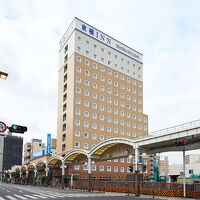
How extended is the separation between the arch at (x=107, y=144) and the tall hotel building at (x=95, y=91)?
2422 centimetres

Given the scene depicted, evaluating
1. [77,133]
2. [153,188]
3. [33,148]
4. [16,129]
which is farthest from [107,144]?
[33,148]

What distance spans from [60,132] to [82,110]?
→ 30.5 ft

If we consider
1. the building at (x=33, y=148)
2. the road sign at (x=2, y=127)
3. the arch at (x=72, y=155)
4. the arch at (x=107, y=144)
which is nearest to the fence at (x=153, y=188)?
the arch at (x=107, y=144)

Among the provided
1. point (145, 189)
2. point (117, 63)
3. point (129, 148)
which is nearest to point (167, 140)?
point (145, 189)

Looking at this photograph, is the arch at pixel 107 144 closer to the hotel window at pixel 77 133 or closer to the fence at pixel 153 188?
the fence at pixel 153 188

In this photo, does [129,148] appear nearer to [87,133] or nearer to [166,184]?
[166,184]

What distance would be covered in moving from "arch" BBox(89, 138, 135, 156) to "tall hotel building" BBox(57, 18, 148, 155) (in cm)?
2422

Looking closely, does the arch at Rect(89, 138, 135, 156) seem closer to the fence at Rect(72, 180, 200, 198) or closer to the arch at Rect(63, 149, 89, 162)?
the arch at Rect(63, 149, 89, 162)

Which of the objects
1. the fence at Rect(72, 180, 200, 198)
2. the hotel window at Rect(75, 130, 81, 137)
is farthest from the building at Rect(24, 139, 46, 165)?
the fence at Rect(72, 180, 200, 198)

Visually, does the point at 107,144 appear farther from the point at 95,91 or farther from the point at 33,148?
the point at 33,148

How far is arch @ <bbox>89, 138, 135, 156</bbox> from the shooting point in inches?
1431

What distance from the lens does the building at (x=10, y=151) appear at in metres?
180

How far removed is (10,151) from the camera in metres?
183

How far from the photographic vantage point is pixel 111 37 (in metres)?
88.1
